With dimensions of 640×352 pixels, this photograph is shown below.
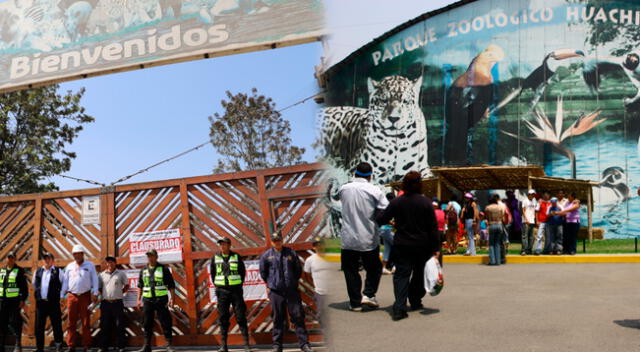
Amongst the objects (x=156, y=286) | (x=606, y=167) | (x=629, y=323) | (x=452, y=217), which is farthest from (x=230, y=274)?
(x=606, y=167)

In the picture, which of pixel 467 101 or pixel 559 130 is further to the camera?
pixel 467 101

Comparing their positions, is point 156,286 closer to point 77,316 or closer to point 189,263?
point 189,263

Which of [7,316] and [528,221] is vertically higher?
[528,221]

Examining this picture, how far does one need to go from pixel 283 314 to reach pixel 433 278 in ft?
9.06

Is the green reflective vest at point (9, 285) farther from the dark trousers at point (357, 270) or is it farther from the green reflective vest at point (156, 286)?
the dark trousers at point (357, 270)

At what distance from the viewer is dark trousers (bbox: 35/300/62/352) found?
10.9 metres

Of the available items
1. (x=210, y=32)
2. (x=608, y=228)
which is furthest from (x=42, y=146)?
(x=608, y=228)

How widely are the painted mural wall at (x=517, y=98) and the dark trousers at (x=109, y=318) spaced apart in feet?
60.8

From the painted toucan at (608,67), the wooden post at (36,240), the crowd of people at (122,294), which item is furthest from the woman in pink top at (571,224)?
the painted toucan at (608,67)

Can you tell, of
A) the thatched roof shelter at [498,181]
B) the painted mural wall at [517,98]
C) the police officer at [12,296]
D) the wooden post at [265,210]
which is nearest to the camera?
the wooden post at [265,210]

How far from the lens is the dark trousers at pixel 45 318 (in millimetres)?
10930

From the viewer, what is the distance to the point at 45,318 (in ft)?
36.4

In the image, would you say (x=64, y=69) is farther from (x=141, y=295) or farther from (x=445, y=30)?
(x=445, y=30)

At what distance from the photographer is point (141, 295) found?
33.2ft
